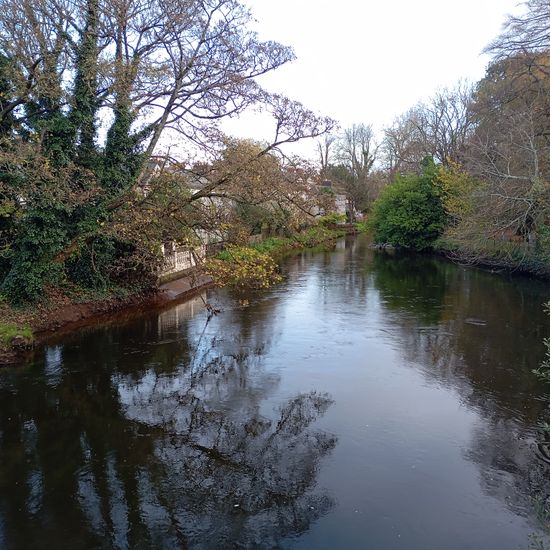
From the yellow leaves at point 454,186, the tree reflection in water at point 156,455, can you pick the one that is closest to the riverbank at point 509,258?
the yellow leaves at point 454,186

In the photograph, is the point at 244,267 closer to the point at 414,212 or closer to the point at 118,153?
the point at 118,153

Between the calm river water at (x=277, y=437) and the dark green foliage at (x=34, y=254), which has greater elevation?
the dark green foliage at (x=34, y=254)

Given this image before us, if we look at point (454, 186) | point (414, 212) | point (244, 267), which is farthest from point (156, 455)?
point (414, 212)

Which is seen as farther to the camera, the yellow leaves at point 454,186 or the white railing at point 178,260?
the yellow leaves at point 454,186

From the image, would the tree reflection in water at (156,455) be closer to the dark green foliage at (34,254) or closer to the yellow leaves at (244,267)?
the yellow leaves at (244,267)

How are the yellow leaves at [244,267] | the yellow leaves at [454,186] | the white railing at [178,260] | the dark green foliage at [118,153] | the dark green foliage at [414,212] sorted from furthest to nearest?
1. the dark green foliage at [414,212]
2. the yellow leaves at [454,186]
3. the white railing at [178,260]
4. the dark green foliage at [118,153]
5. the yellow leaves at [244,267]

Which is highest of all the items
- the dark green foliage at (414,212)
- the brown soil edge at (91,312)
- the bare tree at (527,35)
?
the bare tree at (527,35)

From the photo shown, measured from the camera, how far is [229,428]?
333 inches

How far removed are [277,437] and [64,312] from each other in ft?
30.5

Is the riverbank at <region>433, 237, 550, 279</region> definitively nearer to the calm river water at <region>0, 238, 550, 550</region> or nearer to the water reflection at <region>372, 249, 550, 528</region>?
the water reflection at <region>372, 249, 550, 528</region>

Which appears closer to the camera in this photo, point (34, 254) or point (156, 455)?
point (156, 455)

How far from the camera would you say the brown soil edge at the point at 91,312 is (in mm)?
11961

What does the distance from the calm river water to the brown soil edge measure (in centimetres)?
60

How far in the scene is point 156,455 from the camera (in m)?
7.49
